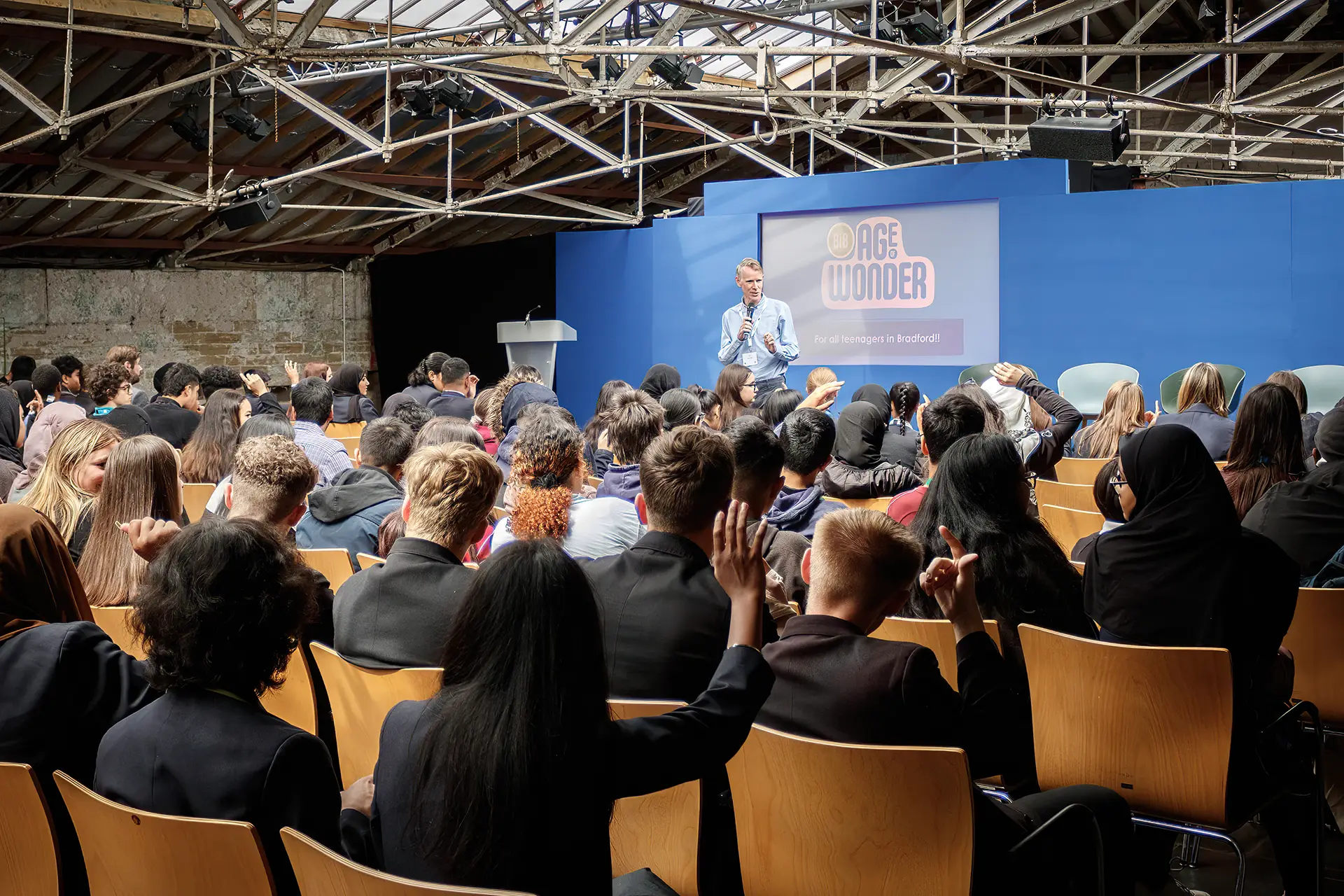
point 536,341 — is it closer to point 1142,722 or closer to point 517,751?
point 1142,722

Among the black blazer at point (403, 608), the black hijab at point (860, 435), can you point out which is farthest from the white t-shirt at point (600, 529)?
the black hijab at point (860, 435)

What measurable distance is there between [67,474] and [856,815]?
2.87 m

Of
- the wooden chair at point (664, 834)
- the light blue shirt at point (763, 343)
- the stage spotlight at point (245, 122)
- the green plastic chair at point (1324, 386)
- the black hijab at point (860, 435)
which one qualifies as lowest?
the wooden chair at point (664, 834)

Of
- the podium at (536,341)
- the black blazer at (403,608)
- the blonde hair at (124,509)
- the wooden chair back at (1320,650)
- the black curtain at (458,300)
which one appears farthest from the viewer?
the black curtain at (458,300)

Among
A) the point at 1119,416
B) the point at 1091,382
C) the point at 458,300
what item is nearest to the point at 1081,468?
the point at 1119,416

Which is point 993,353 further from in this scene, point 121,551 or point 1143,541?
point 121,551

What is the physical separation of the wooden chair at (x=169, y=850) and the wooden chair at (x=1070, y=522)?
382cm

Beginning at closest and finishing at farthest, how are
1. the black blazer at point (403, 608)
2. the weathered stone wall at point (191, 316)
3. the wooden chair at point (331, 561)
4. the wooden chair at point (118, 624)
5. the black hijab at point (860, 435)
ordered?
the black blazer at point (403, 608) → the wooden chair at point (118, 624) → the wooden chair at point (331, 561) → the black hijab at point (860, 435) → the weathered stone wall at point (191, 316)

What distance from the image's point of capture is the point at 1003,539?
2969 millimetres

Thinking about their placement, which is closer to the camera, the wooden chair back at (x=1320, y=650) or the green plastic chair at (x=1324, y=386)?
the wooden chair back at (x=1320, y=650)

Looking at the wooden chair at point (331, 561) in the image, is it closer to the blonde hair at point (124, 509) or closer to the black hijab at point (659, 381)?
the blonde hair at point (124, 509)

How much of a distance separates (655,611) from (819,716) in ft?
1.71

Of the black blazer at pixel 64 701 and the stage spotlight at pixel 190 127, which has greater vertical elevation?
the stage spotlight at pixel 190 127

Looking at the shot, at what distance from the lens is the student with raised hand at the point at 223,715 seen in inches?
70.2
